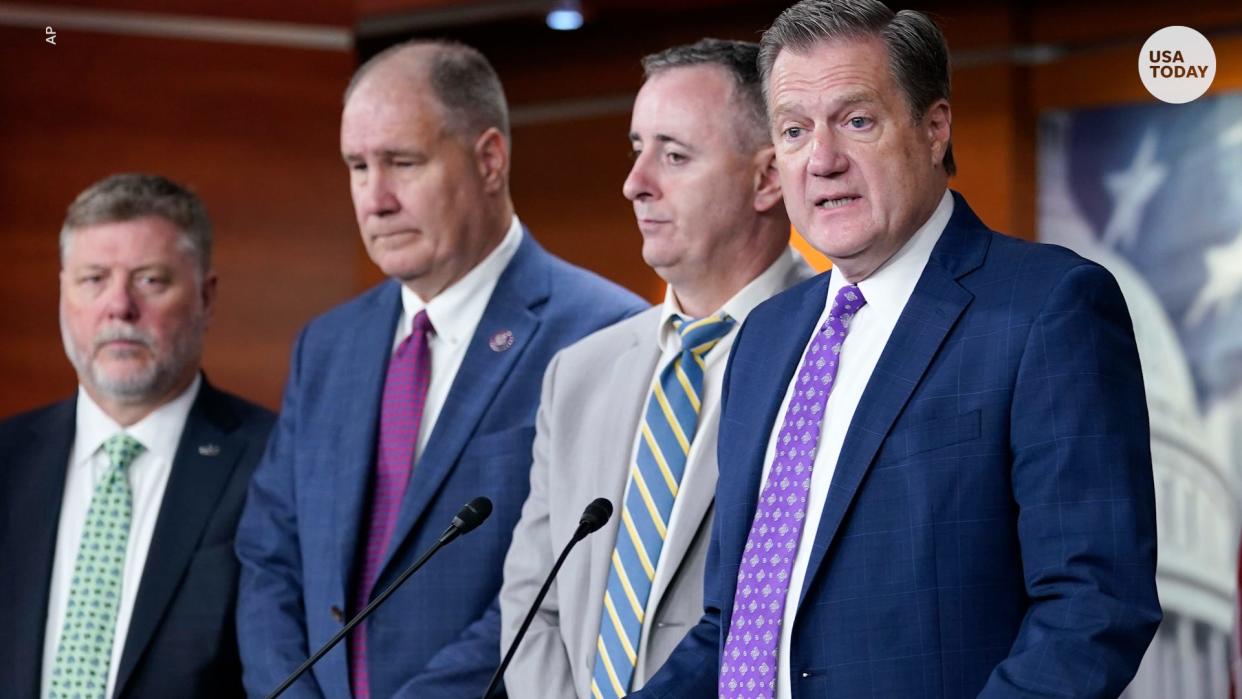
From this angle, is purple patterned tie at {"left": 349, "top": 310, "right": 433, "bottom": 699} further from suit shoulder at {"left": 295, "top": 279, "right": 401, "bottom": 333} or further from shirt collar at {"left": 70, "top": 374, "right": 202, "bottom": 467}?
shirt collar at {"left": 70, "top": 374, "right": 202, "bottom": 467}

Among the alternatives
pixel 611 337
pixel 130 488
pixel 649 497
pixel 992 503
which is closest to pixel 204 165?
pixel 130 488

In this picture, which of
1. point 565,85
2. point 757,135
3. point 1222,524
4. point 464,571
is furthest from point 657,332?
point 565,85

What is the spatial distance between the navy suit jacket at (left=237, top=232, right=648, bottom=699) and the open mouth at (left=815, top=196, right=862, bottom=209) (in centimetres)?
113

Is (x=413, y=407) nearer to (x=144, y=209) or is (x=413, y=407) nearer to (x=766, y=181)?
(x=766, y=181)

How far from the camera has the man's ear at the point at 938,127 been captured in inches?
98.7

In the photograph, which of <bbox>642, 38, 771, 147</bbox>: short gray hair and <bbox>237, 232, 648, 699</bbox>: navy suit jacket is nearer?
<bbox>642, 38, 771, 147</bbox>: short gray hair

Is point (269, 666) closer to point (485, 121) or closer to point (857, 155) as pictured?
point (485, 121)

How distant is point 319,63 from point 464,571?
325 cm

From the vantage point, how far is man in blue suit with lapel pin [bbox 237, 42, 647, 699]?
3346 millimetres

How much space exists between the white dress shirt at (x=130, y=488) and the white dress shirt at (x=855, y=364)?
6.05ft

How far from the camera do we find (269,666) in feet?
11.1

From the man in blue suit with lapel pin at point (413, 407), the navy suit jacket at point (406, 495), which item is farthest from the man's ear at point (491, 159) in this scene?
the navy suit jacket at point (406, 495)

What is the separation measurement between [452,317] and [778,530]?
1379 millimetres

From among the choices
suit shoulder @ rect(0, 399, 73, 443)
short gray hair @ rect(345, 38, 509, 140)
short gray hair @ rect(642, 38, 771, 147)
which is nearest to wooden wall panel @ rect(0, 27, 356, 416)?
suit shoulder @ rect(0, 399, 73, 443)
